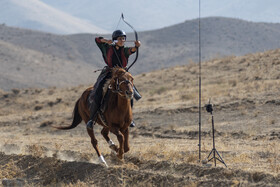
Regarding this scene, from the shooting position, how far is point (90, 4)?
582 ft

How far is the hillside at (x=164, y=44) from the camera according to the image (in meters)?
89.9

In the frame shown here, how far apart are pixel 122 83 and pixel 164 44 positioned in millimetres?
94434

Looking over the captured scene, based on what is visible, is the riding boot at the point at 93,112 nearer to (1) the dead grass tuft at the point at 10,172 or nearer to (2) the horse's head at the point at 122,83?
(2) the horse's head at the point at 122,83

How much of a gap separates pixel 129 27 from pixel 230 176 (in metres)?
4.60

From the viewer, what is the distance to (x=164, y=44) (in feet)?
343

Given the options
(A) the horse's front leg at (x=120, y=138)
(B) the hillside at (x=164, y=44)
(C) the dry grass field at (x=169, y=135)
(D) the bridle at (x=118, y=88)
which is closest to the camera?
(C) the dry grass field at (x=169, y=135)

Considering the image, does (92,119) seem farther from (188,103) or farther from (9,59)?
(9,59)

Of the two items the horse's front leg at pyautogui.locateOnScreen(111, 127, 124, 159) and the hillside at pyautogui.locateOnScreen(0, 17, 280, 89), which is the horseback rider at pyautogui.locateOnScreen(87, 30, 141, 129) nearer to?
the horse's front leg at pyautogui.locateOnScreen(111, 127, 124, 159)

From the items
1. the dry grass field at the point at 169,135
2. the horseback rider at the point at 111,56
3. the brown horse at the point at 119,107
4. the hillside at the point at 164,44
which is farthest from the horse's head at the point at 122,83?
the hillside at the point at 164,44

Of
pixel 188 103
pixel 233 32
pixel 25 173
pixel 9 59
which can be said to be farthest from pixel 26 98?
pixel 233 32

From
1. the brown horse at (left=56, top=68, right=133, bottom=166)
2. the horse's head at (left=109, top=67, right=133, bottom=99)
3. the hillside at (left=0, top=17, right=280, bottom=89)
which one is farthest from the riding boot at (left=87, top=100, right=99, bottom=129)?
the hillside at (left=0, top=17, right=280, bottom=89)

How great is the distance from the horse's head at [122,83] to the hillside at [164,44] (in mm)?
69692

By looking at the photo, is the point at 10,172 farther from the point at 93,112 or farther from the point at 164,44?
the point at 164,44

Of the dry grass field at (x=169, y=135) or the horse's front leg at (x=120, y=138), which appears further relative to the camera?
the horse's front leg at (x=120, y=138)
